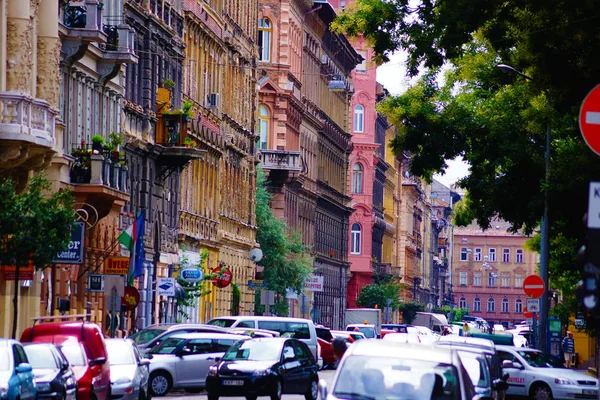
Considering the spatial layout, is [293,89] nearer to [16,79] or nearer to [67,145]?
[67,145]

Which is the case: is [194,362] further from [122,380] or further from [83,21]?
[83,21]

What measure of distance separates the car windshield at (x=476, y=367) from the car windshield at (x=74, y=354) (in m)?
6.44

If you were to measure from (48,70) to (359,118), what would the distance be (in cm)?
8683

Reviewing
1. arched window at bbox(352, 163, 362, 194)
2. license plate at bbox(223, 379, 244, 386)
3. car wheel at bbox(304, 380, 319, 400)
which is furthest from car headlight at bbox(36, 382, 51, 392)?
arched window at bbox(352, 163, 362, 194)

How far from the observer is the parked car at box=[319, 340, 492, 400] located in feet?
55.3

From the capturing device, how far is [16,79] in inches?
1528

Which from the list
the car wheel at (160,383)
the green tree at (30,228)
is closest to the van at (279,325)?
the car wheel at (160,383)

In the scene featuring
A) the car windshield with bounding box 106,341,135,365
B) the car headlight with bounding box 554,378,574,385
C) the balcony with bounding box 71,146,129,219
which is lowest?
the car headlight with bounding box 554,378,574,385

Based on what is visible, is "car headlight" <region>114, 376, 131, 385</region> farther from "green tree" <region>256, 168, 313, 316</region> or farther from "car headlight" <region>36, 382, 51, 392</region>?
"green tree" <region>256, 168, 313, 316</region>

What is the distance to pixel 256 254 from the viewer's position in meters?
72.1

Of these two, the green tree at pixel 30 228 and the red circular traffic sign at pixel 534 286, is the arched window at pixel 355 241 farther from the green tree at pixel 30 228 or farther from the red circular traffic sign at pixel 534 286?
the green tree at pixel 30 228

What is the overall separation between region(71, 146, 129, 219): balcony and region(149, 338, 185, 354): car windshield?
6.75 metres

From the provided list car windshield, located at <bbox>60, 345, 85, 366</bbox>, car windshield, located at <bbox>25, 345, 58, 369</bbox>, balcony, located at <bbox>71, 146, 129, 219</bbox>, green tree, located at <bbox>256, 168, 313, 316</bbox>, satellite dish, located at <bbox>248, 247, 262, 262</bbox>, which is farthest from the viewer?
green tree, located at <bbox>256, 168, 313, 316</bbox>

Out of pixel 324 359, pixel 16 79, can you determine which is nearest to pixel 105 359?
pixel 16 79
